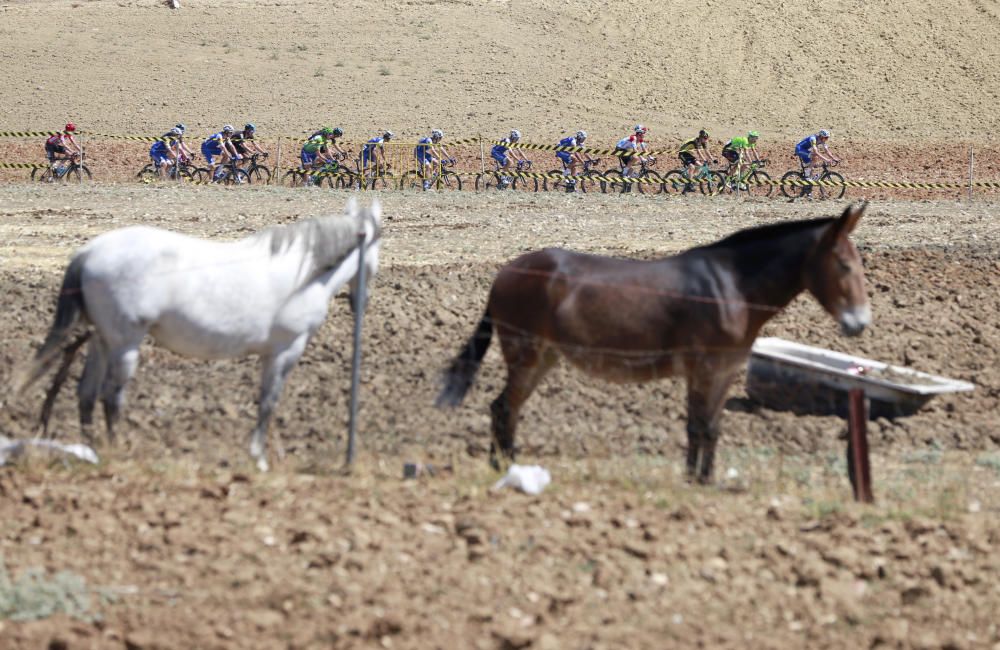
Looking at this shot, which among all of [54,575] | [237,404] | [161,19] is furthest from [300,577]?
[161,19]

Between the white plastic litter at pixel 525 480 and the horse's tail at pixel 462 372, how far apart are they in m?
1.13

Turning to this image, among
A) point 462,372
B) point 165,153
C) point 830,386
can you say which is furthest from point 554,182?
point 462,372

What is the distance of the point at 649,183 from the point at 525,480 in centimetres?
2787

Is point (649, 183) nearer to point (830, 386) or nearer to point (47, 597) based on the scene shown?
point (830, 386)

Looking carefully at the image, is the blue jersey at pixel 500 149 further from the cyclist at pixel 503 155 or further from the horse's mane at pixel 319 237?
the horse's mane at pixel 319 237

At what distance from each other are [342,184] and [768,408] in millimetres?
25309

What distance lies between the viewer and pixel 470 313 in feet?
49.2

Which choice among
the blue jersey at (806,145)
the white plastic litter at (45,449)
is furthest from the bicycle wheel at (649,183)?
the white plastic litter at (45,449)

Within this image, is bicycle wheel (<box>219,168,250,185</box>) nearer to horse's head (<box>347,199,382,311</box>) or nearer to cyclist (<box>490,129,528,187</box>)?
cyclist (<box>490,129,528,187</box>)

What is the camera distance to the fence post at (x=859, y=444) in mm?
8930

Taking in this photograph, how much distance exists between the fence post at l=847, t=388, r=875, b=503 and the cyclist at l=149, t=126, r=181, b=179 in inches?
1206

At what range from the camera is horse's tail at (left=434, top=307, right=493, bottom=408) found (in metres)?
9.98

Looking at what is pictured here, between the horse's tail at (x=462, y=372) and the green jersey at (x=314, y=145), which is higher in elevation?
the horse's tail at (x=462, y=372)

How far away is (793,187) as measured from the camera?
36.1 meters
